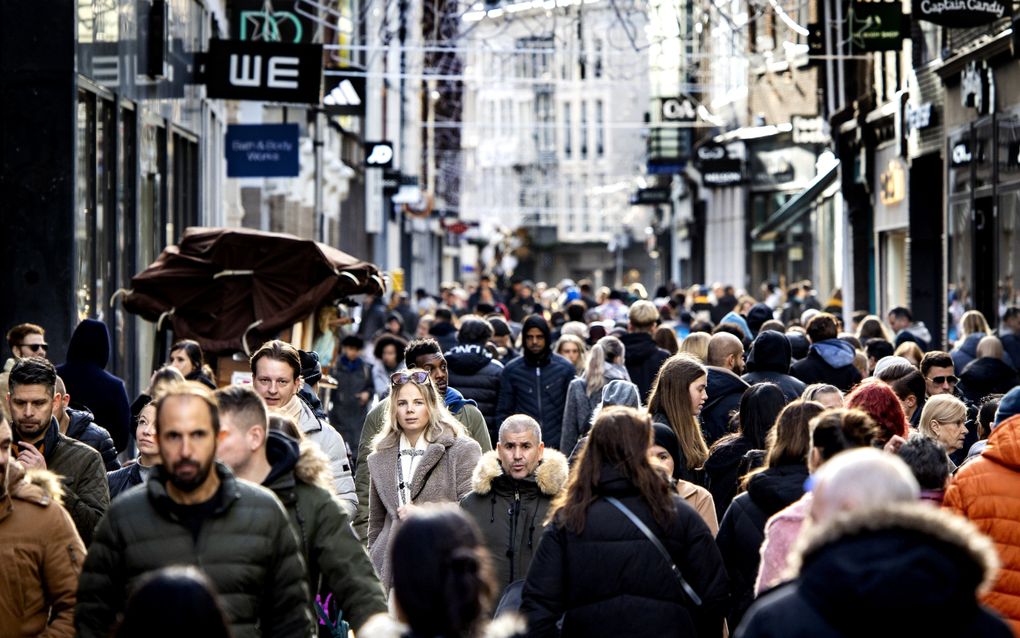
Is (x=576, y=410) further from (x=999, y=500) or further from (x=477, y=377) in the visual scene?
(x=999, y=500)

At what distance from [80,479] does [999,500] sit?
3.61 meters

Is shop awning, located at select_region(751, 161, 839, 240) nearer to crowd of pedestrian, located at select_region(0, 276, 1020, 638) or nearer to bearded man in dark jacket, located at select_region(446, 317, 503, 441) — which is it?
bearded man in dark jacket, located at select_region(446, 317, 503, 441)

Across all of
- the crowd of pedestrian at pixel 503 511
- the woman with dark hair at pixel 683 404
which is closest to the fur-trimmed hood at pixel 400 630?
the crowd of pedestrian at pixel 503 511

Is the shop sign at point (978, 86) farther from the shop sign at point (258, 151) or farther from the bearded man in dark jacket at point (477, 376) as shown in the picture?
the bearded man in dark jacket at point (477, 376)

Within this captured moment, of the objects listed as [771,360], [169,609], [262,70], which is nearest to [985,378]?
[771,360]

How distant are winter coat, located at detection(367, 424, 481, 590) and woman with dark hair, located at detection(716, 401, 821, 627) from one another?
2291 mm

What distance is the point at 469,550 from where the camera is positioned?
4129 mm

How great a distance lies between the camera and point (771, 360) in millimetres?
11516

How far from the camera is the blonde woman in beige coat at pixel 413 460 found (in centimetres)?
908

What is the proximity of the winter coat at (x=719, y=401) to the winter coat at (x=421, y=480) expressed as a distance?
2.23 metres

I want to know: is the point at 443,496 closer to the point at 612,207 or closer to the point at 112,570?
the point at 112,570

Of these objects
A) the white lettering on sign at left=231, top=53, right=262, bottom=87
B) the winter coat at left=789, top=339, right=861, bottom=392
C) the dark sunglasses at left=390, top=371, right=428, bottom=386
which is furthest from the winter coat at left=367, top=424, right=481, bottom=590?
the white lettering on sign at left=231, top=53, right=262, bottom=87

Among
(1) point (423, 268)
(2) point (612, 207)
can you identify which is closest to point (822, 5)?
(1) point (423, 268)

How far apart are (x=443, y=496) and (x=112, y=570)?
3.67m
